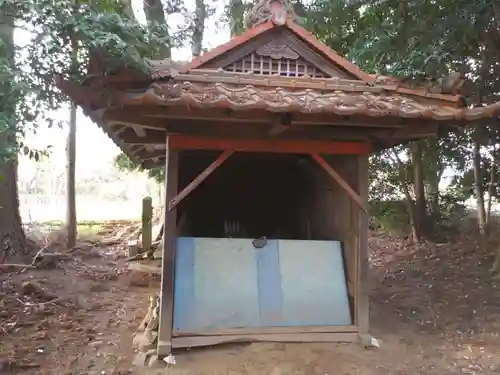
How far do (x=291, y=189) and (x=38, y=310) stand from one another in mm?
3948

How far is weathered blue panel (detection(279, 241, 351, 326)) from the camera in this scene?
16.3ft

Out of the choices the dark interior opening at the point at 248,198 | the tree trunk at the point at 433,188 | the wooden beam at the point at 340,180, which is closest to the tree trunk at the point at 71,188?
the dark interior opening at the point at 248,198

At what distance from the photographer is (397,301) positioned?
681cm

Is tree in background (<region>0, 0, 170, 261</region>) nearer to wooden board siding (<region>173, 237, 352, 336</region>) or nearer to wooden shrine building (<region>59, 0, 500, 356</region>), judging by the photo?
wooden shrine building (<region>59, 0, 500, 356</region>)

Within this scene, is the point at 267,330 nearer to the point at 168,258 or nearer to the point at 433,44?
the point at 168,258

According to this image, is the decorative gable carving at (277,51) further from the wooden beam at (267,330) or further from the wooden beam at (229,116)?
the wooden beam at (267,330)

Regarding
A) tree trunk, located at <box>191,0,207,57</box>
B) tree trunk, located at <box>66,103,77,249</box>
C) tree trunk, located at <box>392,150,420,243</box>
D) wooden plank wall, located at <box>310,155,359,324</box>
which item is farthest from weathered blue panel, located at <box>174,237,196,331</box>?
tree trunk, located at <box>66,103,77,249</box>

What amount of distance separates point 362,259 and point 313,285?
0.58 metres

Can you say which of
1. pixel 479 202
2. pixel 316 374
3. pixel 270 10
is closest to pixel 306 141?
pixel 270 10

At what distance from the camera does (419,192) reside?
1020cm

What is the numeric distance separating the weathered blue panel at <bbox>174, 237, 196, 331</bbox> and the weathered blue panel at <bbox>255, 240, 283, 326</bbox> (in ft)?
2.26

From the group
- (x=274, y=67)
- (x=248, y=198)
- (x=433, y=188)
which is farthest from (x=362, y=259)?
(x=433, y=188)

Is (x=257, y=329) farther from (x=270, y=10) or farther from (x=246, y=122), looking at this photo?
(x=270, y=10)

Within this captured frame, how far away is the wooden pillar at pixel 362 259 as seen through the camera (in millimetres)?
4973
